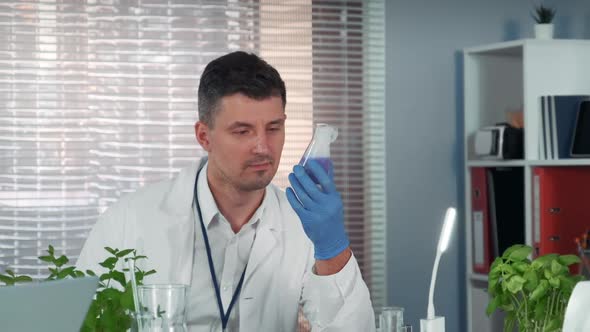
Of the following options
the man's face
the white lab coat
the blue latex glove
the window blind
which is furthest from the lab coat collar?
the window blind

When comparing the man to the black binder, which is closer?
the man

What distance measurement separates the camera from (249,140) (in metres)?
2.42

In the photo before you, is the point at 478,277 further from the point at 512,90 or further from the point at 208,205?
the point at 208,205

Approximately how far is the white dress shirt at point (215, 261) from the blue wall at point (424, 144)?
207 centimetres

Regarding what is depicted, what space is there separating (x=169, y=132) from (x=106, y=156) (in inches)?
11.6

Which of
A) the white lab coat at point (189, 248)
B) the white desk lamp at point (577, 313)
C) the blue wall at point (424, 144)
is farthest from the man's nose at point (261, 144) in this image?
the blue wall at point (424, 144)

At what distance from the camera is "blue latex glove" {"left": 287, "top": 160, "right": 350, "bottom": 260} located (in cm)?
Result: 204

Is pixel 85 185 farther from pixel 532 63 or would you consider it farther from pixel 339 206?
pixel 339 206

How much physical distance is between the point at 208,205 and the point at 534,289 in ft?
3.37

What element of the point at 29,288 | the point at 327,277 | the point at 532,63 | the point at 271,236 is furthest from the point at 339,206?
the point at 532,63

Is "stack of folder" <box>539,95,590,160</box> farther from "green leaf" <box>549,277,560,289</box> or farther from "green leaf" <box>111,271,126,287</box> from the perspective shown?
"green leaf" <box>111,271,126,287</box>

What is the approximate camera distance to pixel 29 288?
110 cm

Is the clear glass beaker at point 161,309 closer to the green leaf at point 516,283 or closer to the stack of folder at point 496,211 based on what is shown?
the green leaf at point 516,283

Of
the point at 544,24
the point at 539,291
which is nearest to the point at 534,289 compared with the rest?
the point at 539,291
